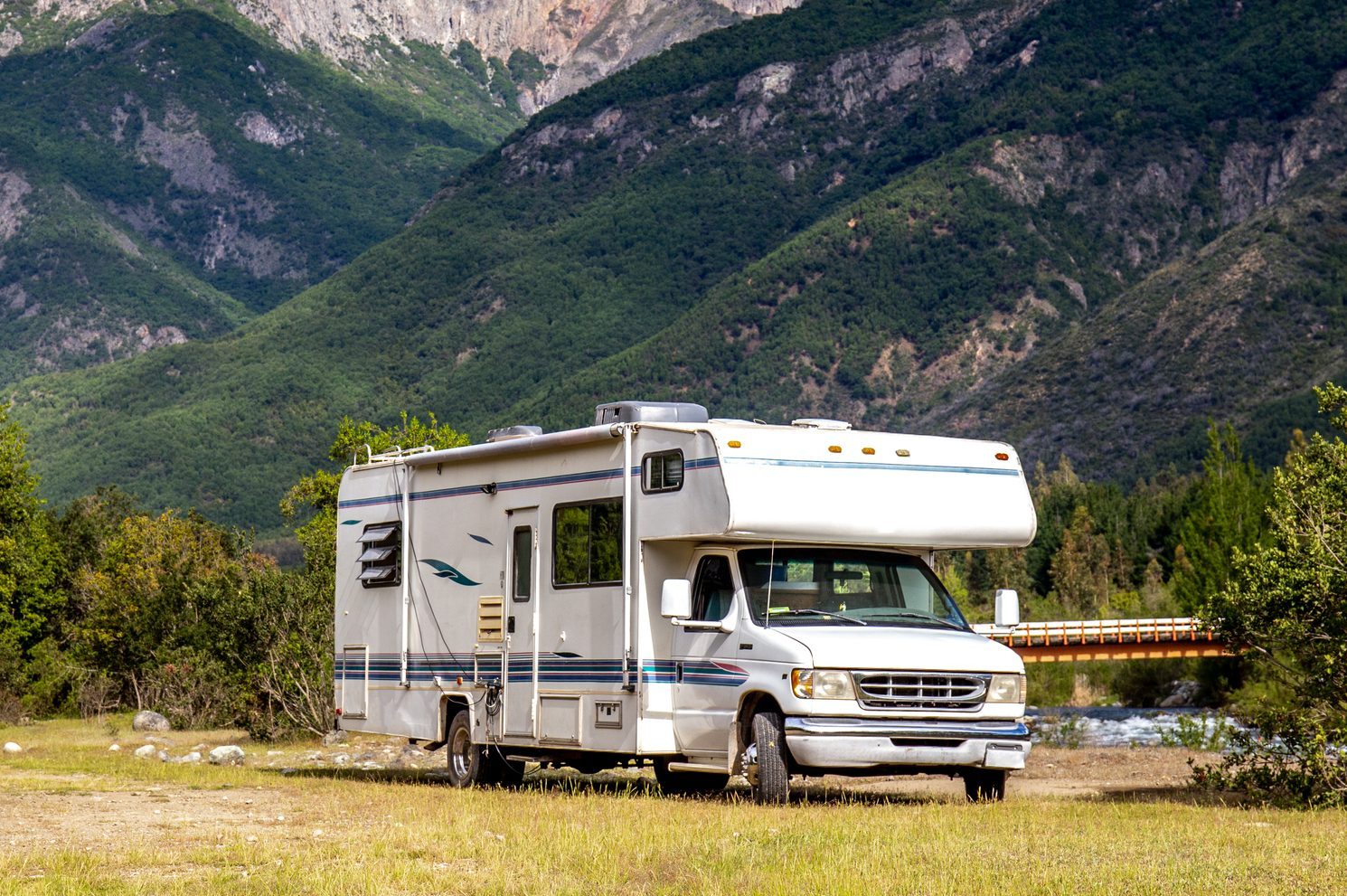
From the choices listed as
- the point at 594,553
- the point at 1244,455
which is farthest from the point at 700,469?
the point at 1244,455

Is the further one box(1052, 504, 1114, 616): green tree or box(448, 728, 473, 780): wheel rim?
box(1052, 504, 1114, 616): green tree

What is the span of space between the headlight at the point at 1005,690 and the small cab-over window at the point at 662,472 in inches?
124

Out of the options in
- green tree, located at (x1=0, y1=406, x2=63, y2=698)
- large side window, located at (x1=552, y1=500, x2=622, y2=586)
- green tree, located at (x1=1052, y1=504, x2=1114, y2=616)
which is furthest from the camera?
green tree, located at (x1=1052, y1=504, x2=1114, y2=616)

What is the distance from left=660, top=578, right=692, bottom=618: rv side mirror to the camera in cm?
1573

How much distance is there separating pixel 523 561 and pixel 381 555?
2.69m

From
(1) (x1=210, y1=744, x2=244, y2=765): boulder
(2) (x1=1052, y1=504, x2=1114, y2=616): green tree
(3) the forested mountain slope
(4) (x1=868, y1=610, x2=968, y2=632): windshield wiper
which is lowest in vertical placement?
(1) (x1=210, y1=744, x2=244, y2=765): boulder

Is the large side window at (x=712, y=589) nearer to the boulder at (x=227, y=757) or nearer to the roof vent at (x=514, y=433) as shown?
the roof vent at (x=514, y=433)

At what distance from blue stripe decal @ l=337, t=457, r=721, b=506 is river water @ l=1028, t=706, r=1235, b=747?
295 inches

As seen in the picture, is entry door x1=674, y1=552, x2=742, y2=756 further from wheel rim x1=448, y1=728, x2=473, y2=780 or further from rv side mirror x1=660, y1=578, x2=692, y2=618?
wheel rim x1=448, y1=728, x2=473, y2=780

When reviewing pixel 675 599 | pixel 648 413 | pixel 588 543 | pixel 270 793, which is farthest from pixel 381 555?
pixel 675 599

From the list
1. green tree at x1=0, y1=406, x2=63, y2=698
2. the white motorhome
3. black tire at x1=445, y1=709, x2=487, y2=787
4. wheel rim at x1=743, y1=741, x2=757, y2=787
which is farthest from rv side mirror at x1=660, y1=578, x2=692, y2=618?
green tree at x1=0, y1=406, x2=63, y2=698

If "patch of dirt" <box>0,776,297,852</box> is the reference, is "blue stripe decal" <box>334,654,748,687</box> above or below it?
above

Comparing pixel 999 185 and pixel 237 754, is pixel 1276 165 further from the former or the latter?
pixel 237 754

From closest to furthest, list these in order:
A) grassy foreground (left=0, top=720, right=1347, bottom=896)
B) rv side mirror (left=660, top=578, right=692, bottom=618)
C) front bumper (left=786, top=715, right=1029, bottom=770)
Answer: grassy foreground (left=0, top=720, right=1347, bottom=896) → front bumper (left=786, top=715, right=1029, bottom=770) → rv side mirror (left=660, top=578, right=692, bottom=618)
